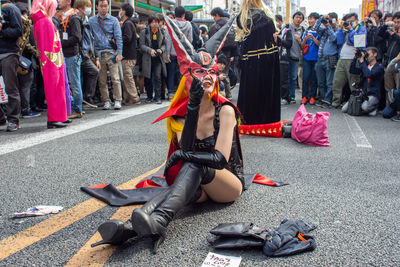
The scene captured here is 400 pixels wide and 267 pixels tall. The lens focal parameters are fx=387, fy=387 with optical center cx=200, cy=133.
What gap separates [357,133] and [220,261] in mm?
4861

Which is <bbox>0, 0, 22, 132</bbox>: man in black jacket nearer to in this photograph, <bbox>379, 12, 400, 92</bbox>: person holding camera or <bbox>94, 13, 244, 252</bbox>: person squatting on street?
<bbox>94, 13, 244, 252</bbox>: person squatting on street

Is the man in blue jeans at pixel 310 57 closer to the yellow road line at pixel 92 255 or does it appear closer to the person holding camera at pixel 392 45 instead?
the person holding camera at pixel 392 45

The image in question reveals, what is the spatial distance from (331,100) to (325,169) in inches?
241

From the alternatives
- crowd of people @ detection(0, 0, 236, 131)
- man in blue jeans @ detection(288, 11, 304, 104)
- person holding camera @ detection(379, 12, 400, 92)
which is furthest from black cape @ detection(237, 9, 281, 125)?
man in blue jeans @ detection(288, 11, 304, 104)

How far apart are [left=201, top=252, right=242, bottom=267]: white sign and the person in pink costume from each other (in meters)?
4.67

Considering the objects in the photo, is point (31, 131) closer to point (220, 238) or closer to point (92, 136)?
point (92, 136)

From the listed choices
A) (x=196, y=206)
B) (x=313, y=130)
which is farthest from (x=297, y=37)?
(x=196, y=206)

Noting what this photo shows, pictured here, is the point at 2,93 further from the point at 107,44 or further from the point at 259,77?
the point at 259,77

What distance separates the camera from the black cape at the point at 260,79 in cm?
584

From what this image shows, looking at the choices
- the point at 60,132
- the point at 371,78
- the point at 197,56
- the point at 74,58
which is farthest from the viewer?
the point at 371,78

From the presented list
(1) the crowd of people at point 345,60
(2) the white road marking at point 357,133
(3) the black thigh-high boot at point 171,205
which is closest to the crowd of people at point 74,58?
(3) the black thigh-high boot at point 171,205

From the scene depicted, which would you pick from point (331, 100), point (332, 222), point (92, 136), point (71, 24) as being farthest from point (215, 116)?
point (331, 100)

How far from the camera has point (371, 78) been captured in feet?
27.5

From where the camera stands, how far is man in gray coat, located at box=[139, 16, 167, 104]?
9.73 metres
